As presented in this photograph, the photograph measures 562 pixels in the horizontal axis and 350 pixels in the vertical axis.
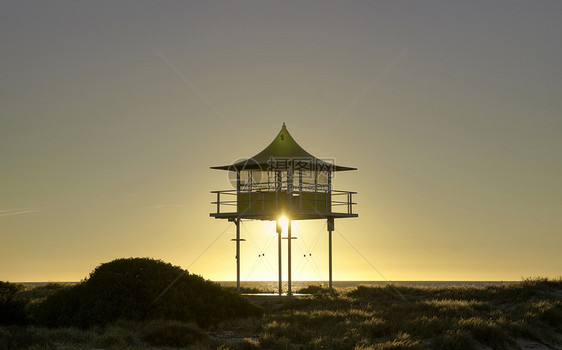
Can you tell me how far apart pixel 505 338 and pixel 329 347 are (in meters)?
6.79

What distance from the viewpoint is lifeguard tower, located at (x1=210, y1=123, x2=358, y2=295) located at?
39781 mm

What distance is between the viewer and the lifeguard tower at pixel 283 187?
39.8 metres

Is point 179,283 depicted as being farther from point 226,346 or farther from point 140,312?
point 226,346

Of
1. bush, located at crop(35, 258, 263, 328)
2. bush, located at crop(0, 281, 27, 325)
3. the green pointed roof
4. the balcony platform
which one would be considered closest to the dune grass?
bush, located at crop(35, 258, 263, 328)

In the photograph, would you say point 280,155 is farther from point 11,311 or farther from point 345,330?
point 11,311

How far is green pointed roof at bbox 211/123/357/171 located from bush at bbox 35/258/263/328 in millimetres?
10845

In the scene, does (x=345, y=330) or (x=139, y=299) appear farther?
(x=139, y=299)

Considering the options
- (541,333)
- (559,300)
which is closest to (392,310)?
(541,333)

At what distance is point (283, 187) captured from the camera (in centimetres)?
3994

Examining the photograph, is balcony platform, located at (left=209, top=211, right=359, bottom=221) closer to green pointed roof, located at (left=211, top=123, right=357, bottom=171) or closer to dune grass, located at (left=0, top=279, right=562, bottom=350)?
green pointed roof, located at (left=211, top=123, right=357, bottom=171)

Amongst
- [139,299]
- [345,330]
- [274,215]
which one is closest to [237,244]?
[274,215]

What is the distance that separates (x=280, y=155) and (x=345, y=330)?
1654cm

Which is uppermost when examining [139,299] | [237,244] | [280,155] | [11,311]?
[280,155]

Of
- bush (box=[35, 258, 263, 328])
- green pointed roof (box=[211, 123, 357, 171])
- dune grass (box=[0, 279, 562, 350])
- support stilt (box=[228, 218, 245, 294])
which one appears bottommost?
dune grass (box=[0, 279, 562, 350])
